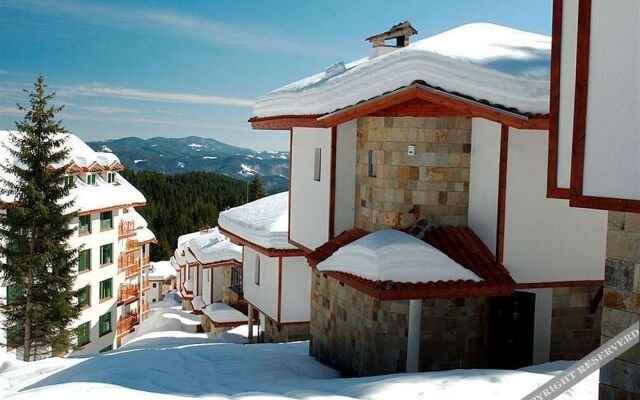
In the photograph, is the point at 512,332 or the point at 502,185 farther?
the point at 512,332

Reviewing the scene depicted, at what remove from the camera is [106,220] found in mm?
30641

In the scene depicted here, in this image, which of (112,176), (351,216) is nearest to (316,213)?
(351,216)

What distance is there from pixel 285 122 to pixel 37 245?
14.2 meters

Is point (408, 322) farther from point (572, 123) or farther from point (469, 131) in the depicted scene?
point (572, 123)

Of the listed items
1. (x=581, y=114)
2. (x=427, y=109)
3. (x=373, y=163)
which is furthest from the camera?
(x=373, y=163)

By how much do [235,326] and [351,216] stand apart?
535 inches

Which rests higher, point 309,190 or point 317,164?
point 317,164

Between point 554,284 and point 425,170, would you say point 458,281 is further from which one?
point 425,170

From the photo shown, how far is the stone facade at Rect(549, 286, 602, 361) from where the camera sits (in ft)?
33.3

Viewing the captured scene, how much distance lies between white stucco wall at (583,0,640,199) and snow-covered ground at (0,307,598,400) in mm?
2849

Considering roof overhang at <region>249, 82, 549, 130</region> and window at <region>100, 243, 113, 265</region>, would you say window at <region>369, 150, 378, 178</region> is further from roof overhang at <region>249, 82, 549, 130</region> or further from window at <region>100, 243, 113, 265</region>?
window at <region>100, 243, 113, 265</region>

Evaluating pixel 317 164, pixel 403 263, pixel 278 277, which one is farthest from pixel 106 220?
pixel 403 263

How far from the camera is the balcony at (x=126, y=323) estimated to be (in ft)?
108

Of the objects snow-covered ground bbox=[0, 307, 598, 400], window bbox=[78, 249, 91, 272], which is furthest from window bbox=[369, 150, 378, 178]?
window bbox=[78, 249, 91, 272]
